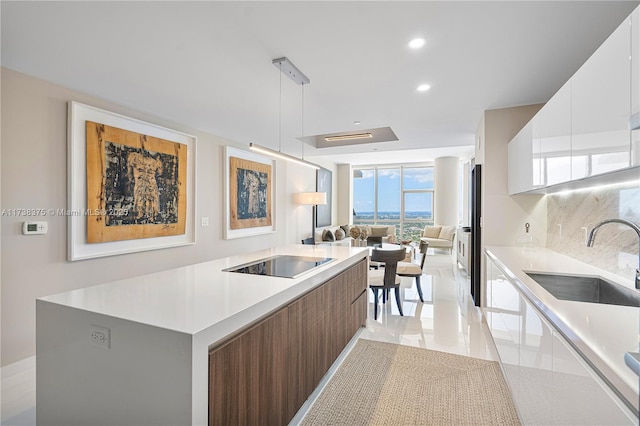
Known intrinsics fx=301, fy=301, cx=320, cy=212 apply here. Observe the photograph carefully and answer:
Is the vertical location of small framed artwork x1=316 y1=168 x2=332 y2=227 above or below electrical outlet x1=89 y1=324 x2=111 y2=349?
above

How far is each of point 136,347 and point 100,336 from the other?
0.21 meters

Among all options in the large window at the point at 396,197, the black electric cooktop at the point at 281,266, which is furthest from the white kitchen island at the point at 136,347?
the large window at the point at 396,197

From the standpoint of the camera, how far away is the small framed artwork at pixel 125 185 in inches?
110

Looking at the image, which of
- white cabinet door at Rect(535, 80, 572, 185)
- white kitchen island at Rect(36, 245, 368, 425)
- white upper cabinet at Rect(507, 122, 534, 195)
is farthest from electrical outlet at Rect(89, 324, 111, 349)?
white upper cabinet at Rect(507, 122, 534, 195)

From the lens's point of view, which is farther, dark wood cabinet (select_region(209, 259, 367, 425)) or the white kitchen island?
dark wood cabinet (select_region(209, 259, 367, 425))

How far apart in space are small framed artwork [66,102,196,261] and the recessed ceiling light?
2.91m

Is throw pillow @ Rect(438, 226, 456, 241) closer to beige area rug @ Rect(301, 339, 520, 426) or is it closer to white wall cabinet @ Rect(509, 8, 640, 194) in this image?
beige area rug @ Rect(301, 339, 520, 426)

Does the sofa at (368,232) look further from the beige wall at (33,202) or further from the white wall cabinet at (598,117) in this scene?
the white wall cabinet at (598,117)

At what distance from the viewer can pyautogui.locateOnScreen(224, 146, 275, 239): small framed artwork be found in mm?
4691

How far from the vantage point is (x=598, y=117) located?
4.77 feet

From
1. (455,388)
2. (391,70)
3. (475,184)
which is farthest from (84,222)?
(475,184)

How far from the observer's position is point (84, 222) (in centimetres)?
284

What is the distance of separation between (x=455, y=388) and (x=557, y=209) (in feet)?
6.43

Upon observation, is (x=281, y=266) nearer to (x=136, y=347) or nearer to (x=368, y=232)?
(x=136, y=347)
